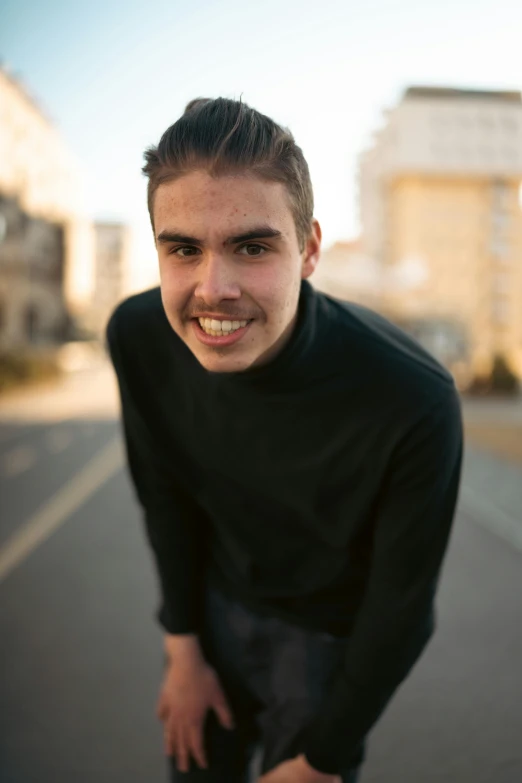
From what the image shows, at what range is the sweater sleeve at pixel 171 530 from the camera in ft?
5.57

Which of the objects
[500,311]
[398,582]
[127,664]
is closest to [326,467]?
[398,582]

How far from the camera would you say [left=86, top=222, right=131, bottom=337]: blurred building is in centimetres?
6100

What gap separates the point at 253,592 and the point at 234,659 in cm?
21

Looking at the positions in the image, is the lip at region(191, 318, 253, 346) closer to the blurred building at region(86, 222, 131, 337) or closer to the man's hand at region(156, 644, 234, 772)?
the man's hand at region(156, 644, 234, 772)

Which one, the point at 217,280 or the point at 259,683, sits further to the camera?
the point at 259,683

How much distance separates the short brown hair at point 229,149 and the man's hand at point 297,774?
1126 mm

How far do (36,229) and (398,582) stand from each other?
2912 centimetres

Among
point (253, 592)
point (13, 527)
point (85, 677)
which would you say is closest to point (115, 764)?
point (85, 677)

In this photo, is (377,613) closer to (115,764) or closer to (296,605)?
(296,605)

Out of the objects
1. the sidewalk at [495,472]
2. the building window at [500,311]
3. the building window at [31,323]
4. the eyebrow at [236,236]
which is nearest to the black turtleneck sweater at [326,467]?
the eyebrow at [236,236]

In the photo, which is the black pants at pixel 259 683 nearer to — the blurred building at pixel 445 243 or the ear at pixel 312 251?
the ear at pixel 312 251

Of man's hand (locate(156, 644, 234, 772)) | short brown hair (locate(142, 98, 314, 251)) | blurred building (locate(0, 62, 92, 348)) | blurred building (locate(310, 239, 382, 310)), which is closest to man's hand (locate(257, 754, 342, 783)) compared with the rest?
man's hand (locate(156, 644, 234, 772))

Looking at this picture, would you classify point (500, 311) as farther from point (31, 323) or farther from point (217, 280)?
point (217, 280)

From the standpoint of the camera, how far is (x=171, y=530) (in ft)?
5.71
